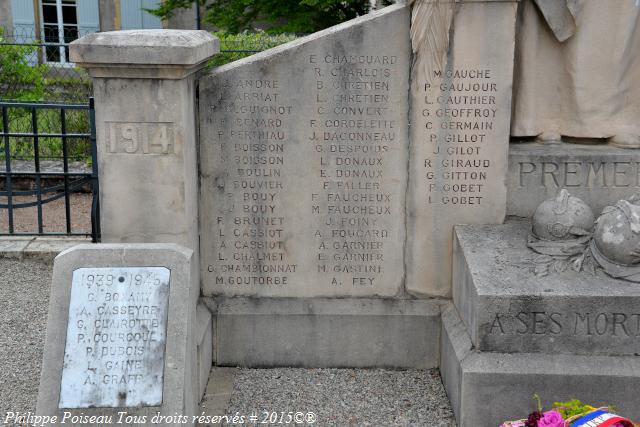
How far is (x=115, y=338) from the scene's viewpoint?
4035 millimetres

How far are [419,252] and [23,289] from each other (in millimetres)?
3382

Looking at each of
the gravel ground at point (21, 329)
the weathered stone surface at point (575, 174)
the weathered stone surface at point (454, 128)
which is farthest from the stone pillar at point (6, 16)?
the weathered stone surface at point (575, 174)

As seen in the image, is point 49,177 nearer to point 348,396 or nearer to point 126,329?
point 348,396

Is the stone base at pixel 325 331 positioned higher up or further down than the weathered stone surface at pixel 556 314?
further down

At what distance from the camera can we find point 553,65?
5508 mm

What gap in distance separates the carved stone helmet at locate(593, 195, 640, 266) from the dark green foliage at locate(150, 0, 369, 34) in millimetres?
10127

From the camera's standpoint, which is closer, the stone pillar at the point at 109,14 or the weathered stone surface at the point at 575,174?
the weathered stone surface at the point at 575,174

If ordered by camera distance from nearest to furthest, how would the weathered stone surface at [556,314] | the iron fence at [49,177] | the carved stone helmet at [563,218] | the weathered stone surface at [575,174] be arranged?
the weathered stone surface at [556,314]
the carved stone helmet at [563,218]
the weathered stone surface at [575,174]
the iron fence at [49,177]

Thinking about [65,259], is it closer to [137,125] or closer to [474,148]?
[137,125]

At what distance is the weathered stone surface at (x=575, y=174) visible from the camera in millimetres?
5379

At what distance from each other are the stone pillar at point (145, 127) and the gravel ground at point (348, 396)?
1.00 metres

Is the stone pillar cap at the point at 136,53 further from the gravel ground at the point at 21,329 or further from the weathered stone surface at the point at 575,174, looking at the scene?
the weathered stone surface at the point at 575,174

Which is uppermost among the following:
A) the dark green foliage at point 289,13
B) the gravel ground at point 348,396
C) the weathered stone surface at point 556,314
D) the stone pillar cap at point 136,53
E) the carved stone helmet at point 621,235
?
the dark green foliage at point 289,13

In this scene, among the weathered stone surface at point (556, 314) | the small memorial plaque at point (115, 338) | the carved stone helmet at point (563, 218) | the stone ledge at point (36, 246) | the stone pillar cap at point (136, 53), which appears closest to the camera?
the small memorial plaque at point (115, 338)
